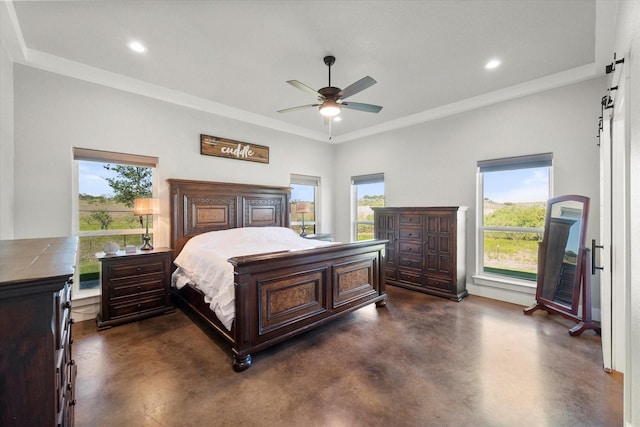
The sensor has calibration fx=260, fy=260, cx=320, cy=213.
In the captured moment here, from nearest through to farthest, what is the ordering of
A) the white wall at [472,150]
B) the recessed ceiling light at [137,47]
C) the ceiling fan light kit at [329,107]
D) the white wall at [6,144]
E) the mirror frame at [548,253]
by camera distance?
the white wall at [6,144], the recessed ceiling light at [137,47], the ceiling fan light kit at [329,107], the mirror frame at [548,253], the white wall at [472,150]

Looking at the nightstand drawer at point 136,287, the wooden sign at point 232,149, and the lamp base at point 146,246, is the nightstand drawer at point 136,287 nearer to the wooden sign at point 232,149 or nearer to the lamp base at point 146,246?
the lamp base at point 146,246

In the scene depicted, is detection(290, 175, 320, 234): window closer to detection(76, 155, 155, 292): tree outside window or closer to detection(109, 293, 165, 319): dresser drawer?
detection(76, 155, 155, 292): tree outside window

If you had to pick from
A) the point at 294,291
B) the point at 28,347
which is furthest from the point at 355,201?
the point at 28,347

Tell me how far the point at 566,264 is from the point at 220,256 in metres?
4.04

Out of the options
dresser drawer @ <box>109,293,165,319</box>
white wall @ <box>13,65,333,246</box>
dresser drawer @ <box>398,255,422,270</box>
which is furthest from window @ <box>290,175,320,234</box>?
dresser drawer @ <box>109,293,165,319</box>

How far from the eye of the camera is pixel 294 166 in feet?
17.5

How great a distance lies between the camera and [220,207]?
4.14 meters

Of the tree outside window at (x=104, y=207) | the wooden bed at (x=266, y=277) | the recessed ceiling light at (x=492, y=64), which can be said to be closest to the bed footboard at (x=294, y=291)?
the wooden bed at (x=266, y=277)

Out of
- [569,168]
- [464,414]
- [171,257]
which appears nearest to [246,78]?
[171,257]

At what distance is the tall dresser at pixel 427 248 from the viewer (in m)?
3.88

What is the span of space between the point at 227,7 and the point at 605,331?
4207mm

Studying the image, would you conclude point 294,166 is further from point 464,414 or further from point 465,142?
point 464,414

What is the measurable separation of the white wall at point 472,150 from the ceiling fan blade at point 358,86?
247cm

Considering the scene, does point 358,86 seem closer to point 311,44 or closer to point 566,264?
point 311,44
